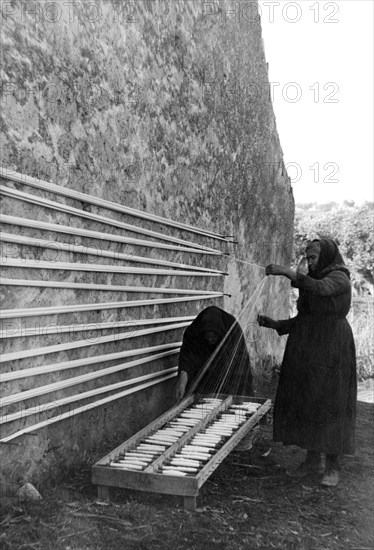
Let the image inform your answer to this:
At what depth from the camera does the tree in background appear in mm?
17938

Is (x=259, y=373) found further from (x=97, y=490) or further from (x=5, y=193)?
(x=5, y=193)

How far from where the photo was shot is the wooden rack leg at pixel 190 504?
3.72m

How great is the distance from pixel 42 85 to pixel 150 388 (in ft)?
8.34

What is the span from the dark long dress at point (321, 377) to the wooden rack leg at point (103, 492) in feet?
5.17

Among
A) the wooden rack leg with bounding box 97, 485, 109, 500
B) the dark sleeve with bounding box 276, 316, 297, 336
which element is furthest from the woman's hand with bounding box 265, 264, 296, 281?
the wooden rack leg with bounding box 97, 485, 109, 500

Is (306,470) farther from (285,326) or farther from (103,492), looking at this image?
(103,492)

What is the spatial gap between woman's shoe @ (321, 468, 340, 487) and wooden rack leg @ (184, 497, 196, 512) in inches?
50.6

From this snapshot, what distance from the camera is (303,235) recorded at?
19875 mm

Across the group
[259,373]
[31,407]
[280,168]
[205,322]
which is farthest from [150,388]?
[280,168]

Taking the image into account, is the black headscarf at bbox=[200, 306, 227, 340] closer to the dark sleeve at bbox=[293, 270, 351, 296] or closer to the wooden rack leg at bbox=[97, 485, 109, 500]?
the dark sleeve at bbox=[293, 270, 351, 296]

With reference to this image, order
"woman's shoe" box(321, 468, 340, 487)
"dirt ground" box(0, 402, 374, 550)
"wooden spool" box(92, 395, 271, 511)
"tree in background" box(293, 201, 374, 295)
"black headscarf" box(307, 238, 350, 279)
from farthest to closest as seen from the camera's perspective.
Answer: "tree in background" box(293, 201, 374, 295) < "black headscarf" box(307, 238, 350, 279) < "woman's shoe" box(321, 468, 340, 487) < "wooden spool" box(92, 395, 271, 511) < "dirt ground" box(0, 402, 374, 550)

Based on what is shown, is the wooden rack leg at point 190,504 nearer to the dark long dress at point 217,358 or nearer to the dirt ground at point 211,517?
the dirt ground at point 211,517

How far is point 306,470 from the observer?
15.8ft

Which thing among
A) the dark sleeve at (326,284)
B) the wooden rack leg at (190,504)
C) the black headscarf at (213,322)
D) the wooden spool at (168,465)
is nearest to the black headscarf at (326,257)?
the dark sleeve at (326,284)
